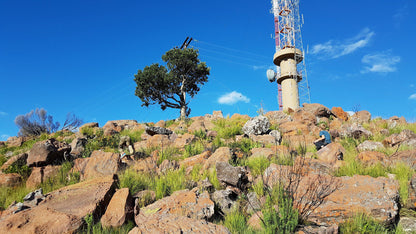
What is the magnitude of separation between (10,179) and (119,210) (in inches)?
168

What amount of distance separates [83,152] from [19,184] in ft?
8.50

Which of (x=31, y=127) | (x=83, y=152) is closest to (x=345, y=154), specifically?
(x=83, y=152)

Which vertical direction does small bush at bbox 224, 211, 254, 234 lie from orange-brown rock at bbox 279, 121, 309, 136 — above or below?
below

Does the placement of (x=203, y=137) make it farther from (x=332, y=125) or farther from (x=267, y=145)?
(x=332, y=125)

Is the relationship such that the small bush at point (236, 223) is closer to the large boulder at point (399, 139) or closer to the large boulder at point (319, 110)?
the large boulder at point (399, 139)

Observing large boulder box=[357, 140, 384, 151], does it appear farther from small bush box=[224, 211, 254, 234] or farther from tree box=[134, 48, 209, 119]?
tree box=[134, 48, 209, 119]

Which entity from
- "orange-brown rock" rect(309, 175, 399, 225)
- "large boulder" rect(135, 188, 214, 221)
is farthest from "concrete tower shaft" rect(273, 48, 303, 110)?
"large boulder" rect(135, 188, 214, 221)

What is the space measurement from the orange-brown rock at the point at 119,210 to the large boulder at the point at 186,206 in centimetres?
20

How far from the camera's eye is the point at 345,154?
22.4 ft

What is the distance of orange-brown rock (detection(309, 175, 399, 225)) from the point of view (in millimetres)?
3877

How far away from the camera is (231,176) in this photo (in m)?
5.10

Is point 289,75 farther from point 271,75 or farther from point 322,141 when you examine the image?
point 322,141

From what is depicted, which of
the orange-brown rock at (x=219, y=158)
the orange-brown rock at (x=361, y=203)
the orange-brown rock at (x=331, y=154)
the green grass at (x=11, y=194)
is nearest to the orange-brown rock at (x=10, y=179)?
the green grass at (x=11, y=194)

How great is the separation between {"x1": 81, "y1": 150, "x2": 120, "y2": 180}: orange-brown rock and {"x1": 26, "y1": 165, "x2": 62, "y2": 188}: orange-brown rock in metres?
0.90
